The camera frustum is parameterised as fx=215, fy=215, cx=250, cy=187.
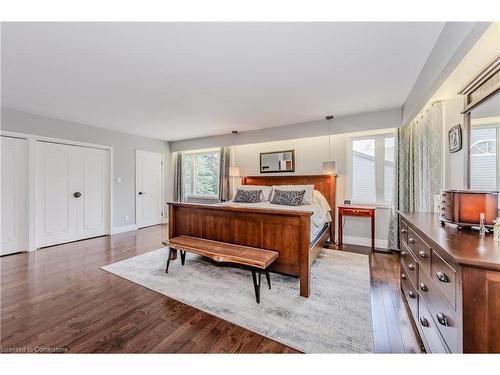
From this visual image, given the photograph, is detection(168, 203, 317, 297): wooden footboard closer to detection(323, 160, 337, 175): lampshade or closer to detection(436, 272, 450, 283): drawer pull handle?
detection(436, 272, 450, 283): drawer pull handle

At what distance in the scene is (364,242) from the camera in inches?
159

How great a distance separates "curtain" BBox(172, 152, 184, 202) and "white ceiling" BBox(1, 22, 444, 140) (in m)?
2.47

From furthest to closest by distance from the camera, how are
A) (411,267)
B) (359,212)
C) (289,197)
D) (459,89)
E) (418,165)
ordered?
(289,197) < (359,212) < (418,165) < (459,89) < (411,267)

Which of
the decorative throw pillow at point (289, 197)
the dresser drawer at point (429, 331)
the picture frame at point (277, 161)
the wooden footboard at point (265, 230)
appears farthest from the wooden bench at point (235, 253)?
the picture frame at point (277, 161)

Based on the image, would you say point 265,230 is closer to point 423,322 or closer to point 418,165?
point 423,322

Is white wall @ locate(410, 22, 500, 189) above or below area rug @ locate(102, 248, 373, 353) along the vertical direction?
above

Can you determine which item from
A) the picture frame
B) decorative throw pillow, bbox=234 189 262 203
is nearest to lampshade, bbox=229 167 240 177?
the picture frame

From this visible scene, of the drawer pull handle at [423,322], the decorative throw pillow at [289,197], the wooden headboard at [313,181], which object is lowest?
the drawer pull handle at [423,322]

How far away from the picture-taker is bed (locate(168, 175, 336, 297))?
225cm

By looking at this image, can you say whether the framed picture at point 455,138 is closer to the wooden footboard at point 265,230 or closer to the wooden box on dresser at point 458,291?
the wooden box on dresser at point 458,291

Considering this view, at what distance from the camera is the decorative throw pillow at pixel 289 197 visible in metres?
3.81

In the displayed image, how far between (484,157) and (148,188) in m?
6.21

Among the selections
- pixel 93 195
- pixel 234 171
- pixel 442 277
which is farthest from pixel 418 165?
pixel 93 195
